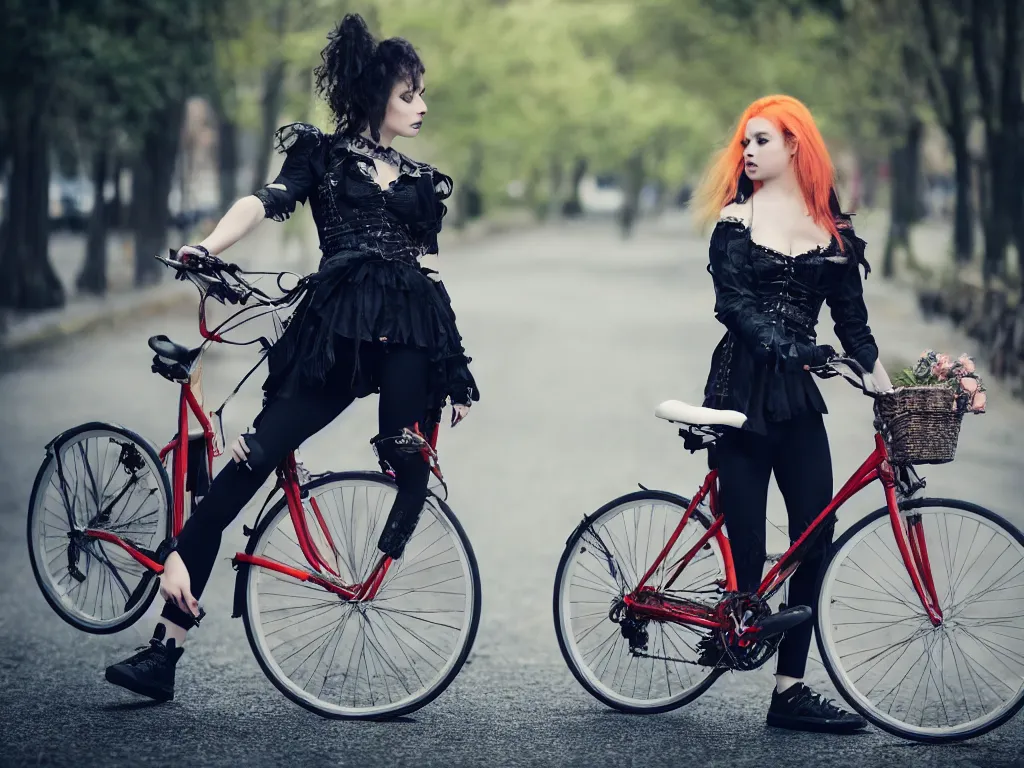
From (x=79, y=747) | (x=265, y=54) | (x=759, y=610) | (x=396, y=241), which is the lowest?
(x=79, y=747)

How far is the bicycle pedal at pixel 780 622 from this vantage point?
4.85m

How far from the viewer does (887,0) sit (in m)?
27.1

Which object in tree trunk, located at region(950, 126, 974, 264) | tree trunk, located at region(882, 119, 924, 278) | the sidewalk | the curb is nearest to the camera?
the curb

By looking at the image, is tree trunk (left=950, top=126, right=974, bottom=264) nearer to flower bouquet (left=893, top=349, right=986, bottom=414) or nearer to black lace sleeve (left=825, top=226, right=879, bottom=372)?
black lace sleeve (left=825, top=226, right=879, bottom=372)

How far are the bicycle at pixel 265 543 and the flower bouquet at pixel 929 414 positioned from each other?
1234mm

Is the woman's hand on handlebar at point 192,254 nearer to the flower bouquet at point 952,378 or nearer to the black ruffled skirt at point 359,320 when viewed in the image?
the black ruffled skirt at point 359,320

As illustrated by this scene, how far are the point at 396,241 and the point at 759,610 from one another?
1.51 m

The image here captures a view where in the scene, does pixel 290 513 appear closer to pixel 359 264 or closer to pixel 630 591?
pixel 359 264

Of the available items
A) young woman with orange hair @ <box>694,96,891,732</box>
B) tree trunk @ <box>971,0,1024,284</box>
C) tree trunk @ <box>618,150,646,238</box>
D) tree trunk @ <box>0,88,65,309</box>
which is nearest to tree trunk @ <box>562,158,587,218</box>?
tree trunk @ <box>618,150,646,238</box>

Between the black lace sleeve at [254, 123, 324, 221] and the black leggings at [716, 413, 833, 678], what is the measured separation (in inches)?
55.6

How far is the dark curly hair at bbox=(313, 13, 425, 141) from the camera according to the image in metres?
4.92

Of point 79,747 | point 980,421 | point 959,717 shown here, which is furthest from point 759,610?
point 980,421

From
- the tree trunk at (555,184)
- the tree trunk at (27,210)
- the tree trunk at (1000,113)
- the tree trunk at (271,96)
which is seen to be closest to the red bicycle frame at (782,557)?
the tree trunk at (1000,113)

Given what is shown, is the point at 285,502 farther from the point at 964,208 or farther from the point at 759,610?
the point at 964,208
